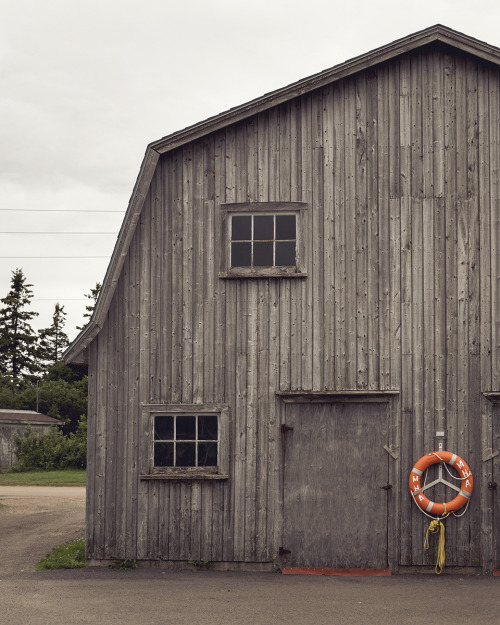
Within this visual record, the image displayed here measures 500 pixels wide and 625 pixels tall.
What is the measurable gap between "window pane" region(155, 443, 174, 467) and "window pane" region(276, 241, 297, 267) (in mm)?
2836

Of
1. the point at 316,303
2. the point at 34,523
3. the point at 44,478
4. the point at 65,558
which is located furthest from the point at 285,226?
the point at 44,478

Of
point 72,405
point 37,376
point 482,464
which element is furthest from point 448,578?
point 37,376

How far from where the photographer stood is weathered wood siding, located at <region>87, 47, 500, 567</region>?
11.4m

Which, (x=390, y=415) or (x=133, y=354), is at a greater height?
(x=133, y=354)

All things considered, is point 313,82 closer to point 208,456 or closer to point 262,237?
point 262,237

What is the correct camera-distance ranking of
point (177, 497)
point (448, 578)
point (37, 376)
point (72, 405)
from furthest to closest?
1. point (37, 376)
2. point (72, 405)
3. point (177, 497)
4. point (448, 578)

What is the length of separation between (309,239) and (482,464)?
12.0ft

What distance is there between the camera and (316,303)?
11633mm

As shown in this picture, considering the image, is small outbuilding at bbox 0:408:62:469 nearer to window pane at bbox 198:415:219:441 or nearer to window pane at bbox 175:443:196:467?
window pane at bbox 175:443:196:467

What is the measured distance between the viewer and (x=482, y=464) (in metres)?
11.3

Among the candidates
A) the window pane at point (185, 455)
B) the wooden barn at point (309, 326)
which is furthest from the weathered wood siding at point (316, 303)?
the window pane at point (185, 455)

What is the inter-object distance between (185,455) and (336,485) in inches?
79.8

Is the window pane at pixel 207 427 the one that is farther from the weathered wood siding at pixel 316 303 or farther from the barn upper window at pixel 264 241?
the barn upper window at pixel 264 241

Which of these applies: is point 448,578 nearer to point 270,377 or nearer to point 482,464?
point 482,464
